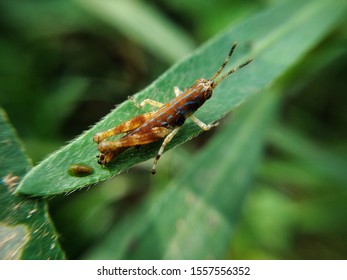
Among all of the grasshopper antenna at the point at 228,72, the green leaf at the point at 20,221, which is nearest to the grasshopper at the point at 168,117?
the grasshopper antenna at the point at 228,72

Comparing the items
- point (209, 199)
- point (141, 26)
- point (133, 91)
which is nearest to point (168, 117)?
point (209, 199)

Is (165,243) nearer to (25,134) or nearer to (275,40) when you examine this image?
(275,40)

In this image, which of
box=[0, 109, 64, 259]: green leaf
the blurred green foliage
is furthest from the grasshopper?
the blurred green foliage

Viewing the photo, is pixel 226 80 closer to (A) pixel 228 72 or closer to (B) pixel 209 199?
(A) pixel 228 72

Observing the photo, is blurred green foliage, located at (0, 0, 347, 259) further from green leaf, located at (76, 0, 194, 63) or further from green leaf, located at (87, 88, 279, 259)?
green leaf, located at (87, 88, 279, 259)

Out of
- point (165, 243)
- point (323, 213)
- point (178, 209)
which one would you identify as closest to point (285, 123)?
point (323, 213)

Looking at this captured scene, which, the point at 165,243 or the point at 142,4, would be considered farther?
the point at 142,4
